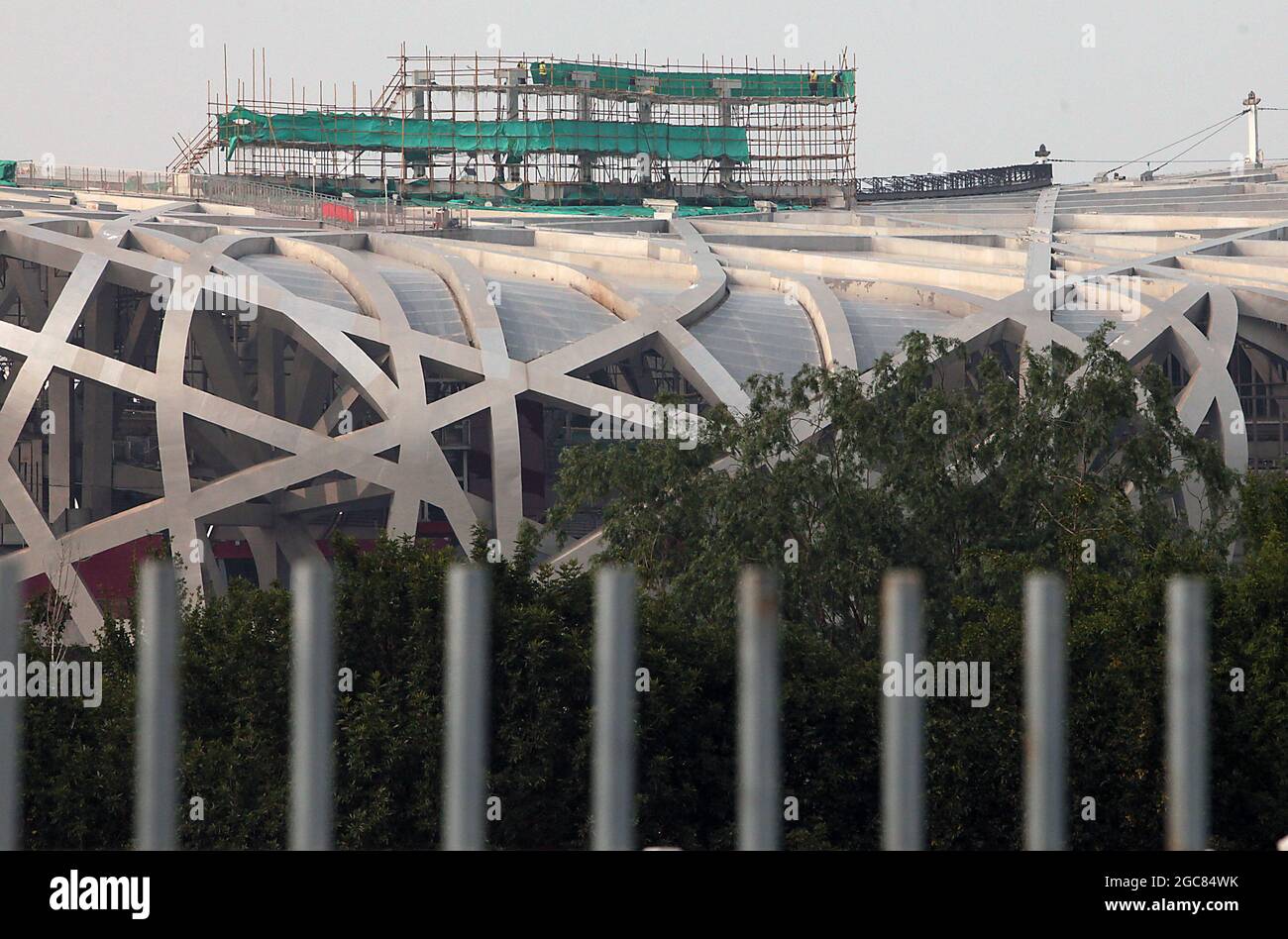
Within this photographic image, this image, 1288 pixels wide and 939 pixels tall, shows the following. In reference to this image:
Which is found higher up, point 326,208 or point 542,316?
point 326,208

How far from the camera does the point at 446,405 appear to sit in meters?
29.3

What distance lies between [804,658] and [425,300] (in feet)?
54.6

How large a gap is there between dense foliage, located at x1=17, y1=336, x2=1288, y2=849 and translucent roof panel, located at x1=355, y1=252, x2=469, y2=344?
9756 millimetres

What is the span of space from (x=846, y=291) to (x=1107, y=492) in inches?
597

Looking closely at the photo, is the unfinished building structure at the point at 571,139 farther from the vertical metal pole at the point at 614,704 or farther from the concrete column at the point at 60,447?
the vertical metal pole at the point at 614,704

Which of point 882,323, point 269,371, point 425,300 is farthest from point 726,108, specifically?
point 425,300

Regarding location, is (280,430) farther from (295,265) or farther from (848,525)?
(848,525)

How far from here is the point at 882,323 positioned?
110ft

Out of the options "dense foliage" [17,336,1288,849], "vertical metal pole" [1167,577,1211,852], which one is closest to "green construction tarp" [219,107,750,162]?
"dense foliage" [17,336,1288,849]

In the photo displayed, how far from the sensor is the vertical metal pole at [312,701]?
284 cm

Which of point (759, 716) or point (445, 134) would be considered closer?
point (759, 716)

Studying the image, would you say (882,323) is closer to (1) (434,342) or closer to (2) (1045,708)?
(1) (434,342)

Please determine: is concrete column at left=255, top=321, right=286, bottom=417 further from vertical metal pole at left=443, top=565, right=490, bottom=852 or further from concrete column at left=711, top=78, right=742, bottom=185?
vertical metal pole at left=443, top=565, right=490, bottom=852
